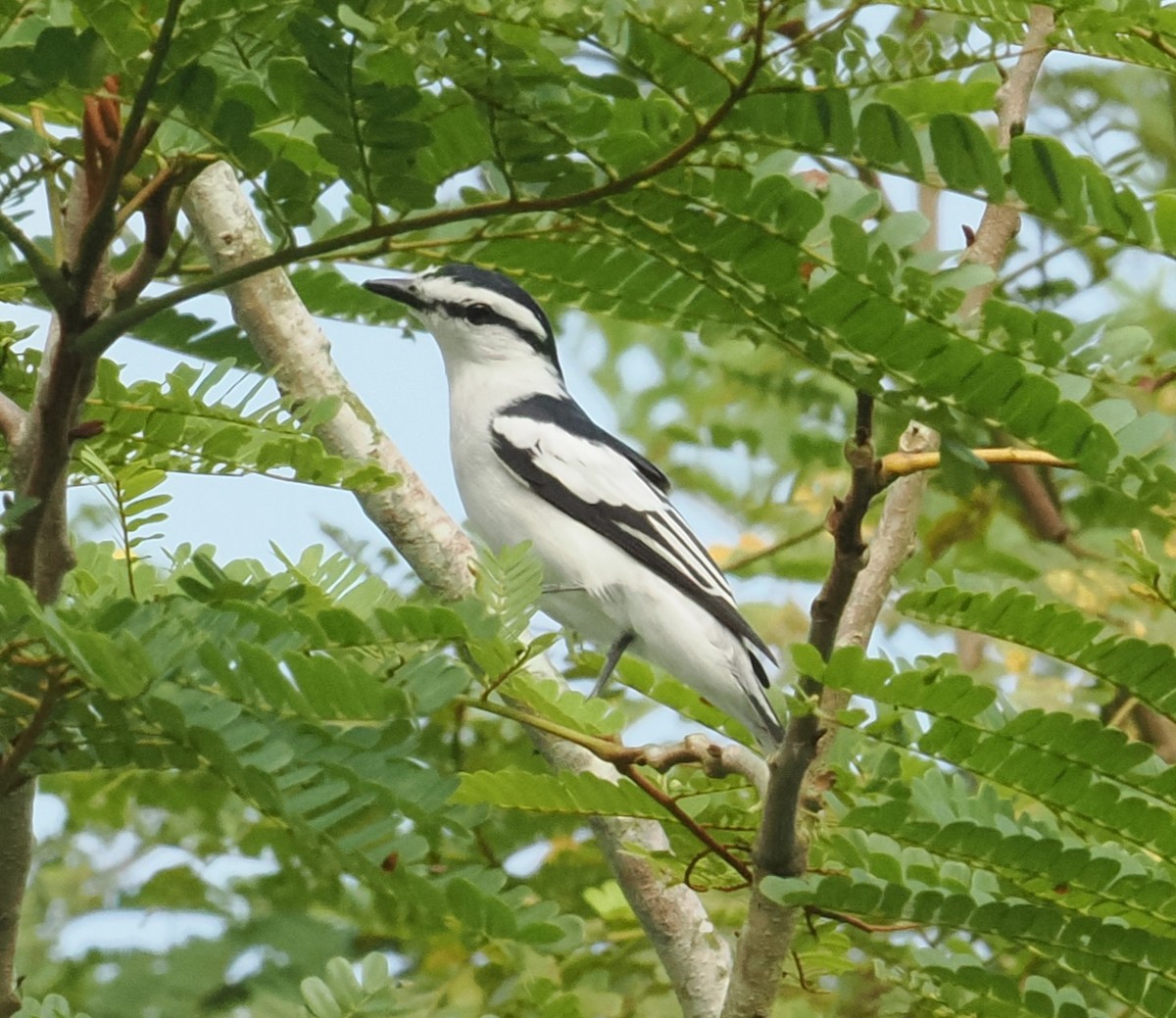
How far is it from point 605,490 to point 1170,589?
2.22 m

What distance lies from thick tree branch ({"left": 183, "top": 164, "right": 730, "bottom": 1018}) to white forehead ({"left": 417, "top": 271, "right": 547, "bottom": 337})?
946 mm

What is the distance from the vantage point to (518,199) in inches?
61.3

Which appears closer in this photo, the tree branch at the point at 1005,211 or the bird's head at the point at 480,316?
the tree branch at the point at 1005,211

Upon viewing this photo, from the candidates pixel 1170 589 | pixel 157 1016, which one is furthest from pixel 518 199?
pixel 1170 589

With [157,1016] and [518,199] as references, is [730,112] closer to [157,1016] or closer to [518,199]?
[518,199]

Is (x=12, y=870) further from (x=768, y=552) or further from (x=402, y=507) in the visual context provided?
(x=768, y=552)

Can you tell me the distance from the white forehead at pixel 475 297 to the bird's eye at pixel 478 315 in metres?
0.01

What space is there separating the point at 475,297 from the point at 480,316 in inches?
3.2

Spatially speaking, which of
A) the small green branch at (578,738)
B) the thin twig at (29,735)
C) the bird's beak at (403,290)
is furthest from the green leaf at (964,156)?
the bird's beak at (403,290)

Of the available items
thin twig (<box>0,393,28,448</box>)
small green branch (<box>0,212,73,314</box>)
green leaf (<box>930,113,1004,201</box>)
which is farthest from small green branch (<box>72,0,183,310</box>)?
green leaf (<box>930,113,1004,201</box>)

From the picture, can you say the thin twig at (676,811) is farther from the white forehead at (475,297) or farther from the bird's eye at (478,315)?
the bird's eye at (478,315)

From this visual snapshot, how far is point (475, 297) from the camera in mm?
4547

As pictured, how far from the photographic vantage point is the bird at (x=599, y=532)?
13.1 feet

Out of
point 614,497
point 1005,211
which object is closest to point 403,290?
point 614,497
